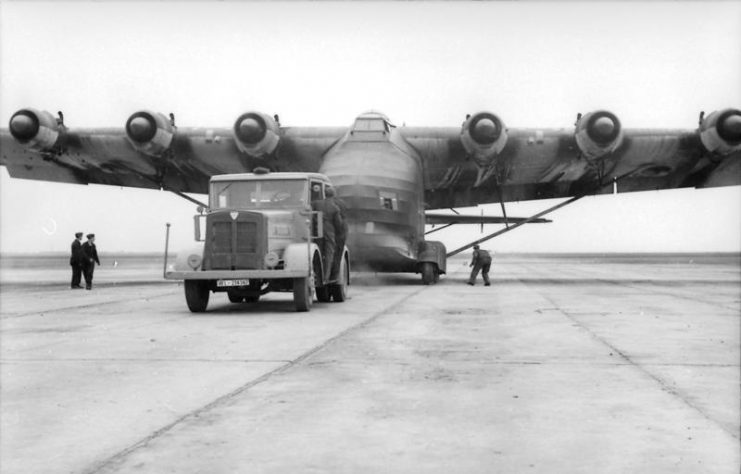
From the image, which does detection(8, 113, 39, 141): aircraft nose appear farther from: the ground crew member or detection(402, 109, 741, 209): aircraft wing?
Result: the ground crew member

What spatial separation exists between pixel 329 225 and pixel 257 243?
5.47ft

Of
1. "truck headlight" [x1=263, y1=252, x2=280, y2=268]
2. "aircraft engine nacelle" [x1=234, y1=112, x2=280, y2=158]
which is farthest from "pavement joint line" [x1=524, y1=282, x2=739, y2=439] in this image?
"aircraft engine nacelle" [x1=234, y1=112, x2=280, y2=158]

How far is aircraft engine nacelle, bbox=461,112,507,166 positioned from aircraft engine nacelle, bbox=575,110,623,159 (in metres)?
1.93

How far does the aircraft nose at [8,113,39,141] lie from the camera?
1908cm

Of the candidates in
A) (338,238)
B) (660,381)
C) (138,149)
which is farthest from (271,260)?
Answer: (138,149)

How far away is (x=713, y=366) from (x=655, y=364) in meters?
0.46

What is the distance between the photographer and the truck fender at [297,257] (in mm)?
11336

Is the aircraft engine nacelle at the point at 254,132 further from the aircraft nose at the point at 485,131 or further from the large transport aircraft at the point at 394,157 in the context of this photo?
the aircraft nose at the point at 485,131

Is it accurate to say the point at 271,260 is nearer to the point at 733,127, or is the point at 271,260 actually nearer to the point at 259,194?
the point at 259,194

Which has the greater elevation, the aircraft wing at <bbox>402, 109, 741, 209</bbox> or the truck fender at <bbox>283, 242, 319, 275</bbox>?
the aircraft wing at <bbox>402, 109, 741, 209</bbox>

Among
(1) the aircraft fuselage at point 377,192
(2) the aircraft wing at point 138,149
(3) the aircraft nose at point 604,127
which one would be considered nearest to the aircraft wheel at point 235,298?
(1) the aircraft fuselage at point 377,192

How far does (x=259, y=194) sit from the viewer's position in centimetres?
1267

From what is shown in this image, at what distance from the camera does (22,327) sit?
962 cm

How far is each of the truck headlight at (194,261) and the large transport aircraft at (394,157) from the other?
22.2 feet
